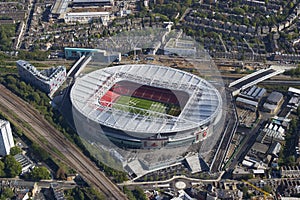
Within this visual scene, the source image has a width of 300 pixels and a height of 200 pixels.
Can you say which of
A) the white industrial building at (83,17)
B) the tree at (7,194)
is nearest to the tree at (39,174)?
the tree at (7,194)

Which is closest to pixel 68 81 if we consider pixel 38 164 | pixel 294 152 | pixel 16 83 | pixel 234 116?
pixel 16 83

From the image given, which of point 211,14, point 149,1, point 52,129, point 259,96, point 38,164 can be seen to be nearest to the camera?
point 38,164

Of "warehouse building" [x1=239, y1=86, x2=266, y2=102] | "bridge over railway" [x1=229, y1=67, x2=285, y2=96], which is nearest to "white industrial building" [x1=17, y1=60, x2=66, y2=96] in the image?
"bridge over railway" [x1=229, y1=67, x2=285, y2=96]

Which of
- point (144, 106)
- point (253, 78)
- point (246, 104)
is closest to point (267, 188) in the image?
point (246, 104)

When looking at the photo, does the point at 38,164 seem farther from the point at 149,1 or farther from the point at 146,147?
the point at 149,1

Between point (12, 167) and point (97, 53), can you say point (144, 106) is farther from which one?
point (12, 167)

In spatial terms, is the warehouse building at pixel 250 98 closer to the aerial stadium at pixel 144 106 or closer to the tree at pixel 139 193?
the aerial stadium at pixel 144 106

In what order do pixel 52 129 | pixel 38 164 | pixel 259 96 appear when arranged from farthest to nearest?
pixel 259 96, pixel 52 129, pixel 38 164
